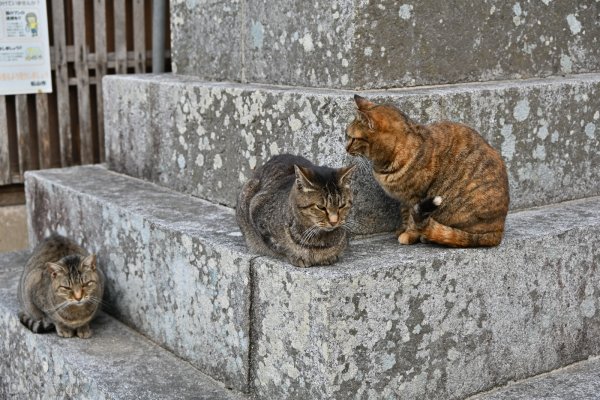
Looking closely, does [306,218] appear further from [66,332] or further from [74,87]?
[74,87]

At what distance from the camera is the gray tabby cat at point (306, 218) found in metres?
3.08

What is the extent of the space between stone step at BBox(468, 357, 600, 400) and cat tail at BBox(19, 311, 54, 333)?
2.19 meters

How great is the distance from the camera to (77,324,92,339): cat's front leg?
417 centimetres

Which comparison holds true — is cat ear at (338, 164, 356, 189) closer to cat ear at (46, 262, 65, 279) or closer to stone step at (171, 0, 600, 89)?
stone step at (171, 0, 600, 89)

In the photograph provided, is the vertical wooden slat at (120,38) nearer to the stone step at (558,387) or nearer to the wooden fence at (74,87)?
the wooden fence at (74,87)

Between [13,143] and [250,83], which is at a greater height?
[250,83]

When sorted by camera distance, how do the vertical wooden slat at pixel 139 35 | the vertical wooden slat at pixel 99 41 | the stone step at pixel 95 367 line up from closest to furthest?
the stone step at pixel 95 367
the vertical wooden slat at pixel 99 41
the vertical wooden slat at pixel 139 35

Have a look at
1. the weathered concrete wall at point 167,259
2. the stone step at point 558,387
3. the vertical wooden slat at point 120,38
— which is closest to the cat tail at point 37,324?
the weathered concrete wall at point 167,259

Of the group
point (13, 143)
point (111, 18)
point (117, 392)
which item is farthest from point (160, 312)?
point (111, 18)

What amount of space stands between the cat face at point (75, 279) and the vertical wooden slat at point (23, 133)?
190 cm

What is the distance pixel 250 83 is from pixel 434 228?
1391 millimetres

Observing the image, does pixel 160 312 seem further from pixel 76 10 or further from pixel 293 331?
pixel 76 10

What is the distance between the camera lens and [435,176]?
11.2 feet

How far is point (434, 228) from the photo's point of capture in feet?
11.0
